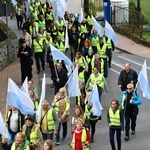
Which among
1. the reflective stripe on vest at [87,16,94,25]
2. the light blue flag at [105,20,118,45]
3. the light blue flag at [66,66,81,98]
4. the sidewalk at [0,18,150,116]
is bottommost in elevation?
the sidewalk at [0,18,150,116]

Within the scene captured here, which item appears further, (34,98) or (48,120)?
(34,98)

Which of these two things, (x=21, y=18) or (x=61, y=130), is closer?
(x=61, y=130)

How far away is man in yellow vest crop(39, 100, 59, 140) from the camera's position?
516 inches

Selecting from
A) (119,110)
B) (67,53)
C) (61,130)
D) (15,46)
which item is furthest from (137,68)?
(119,110)

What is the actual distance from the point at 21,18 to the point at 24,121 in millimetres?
19515

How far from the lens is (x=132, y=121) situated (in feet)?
48.9

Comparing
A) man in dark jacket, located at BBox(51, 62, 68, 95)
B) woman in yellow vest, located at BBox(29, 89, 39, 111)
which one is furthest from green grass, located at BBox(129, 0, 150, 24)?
woman in yellow vest, located at BBox(29, 89, 39, 111)

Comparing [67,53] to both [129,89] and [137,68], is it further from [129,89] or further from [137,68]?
[129,89]

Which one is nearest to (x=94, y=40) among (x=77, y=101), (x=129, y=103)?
(x=77, y=101)

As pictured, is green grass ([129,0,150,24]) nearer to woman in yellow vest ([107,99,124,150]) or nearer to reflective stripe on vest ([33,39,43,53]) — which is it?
reflective stripe on vest ([33,39,43,53])

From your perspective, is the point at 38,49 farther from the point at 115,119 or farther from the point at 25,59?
the point at 115,119

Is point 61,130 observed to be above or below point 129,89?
below

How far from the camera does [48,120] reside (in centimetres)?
1318

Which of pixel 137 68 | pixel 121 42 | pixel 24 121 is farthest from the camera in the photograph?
pixel 121 42
